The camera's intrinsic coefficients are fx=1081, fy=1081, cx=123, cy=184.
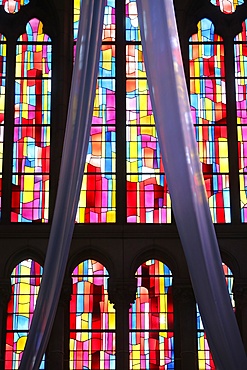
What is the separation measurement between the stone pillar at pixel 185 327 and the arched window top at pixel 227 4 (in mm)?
5039

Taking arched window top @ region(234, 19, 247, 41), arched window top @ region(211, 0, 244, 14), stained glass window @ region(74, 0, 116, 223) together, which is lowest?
stained glass window @ region(74, 0, 116, 223)

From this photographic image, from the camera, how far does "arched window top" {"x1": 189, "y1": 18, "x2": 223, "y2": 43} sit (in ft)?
60.6

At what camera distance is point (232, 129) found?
58.3 ft

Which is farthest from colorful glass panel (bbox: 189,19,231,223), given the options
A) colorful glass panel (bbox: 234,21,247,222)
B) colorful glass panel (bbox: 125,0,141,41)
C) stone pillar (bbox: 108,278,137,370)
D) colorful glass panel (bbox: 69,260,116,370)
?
colorful glass panel (bbox: 69,260,116,370)

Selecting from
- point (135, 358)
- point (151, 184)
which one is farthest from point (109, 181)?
point (135, 358)

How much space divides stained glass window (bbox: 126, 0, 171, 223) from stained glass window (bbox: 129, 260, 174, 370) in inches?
35.0

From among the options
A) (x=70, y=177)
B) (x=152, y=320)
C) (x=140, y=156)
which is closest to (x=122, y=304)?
(x=152, y=320)

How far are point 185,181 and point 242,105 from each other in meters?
6.79

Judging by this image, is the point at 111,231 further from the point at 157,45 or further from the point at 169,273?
the point at 157,45

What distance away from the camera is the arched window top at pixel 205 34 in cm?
1849

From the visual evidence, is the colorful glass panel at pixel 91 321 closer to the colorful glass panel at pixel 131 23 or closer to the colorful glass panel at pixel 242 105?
the colorful glass panel at pixel 242 105

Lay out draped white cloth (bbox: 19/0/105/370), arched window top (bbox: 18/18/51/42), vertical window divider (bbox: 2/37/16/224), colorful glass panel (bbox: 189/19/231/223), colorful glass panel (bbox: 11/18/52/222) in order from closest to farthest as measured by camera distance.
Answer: draped white cloth (bbox: 19/0/105/370) → vertical window divider (bbox: 2/37/16/224) → colorful glass panel (bbox: 11/18/52/222) → colorful glass panel (bbox: 189/19/231/223) → arched window top (bbox: 18/18/51/42)

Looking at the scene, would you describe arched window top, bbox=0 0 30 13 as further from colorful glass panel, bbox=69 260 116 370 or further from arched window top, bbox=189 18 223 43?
colorful glass panel, bbox=69 260 116 370

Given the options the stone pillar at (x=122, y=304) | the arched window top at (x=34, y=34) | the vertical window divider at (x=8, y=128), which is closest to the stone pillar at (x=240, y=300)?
the stone pillar at (x=122, y=304)
